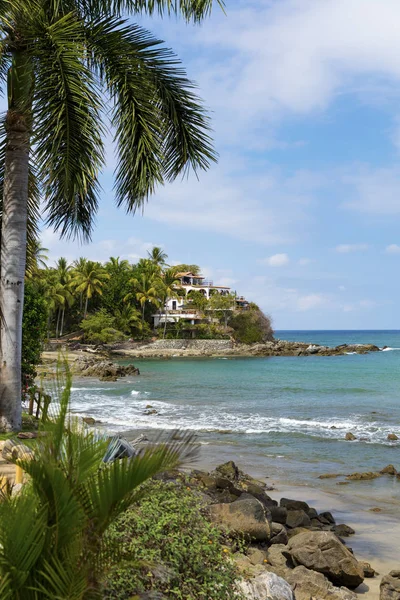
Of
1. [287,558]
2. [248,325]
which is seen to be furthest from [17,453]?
[248,325]

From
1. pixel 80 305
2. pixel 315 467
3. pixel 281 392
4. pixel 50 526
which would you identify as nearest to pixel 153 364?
pixel 80 305

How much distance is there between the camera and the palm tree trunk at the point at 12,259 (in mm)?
9430

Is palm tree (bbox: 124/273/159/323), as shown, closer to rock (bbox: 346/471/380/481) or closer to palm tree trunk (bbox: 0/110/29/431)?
rock (bbox: 346/471/380/481)

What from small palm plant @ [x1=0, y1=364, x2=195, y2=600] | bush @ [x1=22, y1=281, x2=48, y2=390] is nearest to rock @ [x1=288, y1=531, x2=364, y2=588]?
small palm plant @ [x1=0, y1=364, x2=195, y2=600]

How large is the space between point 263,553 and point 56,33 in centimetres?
758

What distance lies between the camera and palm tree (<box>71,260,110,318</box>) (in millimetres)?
62219

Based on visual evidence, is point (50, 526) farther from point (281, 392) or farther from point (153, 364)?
point (153, 364)

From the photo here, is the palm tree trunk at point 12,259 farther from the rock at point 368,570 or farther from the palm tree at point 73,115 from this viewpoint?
the rock at point 368,570

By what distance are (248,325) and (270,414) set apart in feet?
167

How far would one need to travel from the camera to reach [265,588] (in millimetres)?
4891

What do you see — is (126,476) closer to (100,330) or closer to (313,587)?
(313,587)

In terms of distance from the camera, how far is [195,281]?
8644cm

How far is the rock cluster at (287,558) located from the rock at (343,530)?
7cm

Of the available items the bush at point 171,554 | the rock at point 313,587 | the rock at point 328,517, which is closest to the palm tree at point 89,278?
the rock at point 328,517
